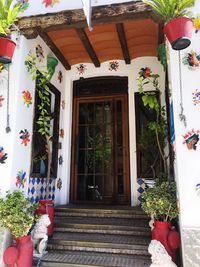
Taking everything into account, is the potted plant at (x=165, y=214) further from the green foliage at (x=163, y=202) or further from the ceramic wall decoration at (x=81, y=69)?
the ceramic wall decoration at (x=81, y=69)

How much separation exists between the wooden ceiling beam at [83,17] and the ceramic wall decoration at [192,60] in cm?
74

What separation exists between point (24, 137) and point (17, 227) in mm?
1118

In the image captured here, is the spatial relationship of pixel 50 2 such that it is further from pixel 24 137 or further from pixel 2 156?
pixel 2 156

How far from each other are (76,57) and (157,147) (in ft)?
7.34

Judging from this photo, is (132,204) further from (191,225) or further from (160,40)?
(160,40)

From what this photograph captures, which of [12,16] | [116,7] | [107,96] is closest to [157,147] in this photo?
[107,96]

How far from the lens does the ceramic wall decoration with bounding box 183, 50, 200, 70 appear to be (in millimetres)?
2609

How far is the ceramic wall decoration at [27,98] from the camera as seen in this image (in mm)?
3186

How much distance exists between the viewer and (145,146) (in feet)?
13.0

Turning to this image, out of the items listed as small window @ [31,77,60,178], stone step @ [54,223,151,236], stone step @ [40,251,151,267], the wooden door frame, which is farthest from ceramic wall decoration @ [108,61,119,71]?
stone step @ [40,251,151,267]

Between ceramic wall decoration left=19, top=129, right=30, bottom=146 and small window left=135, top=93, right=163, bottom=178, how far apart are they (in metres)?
1.83

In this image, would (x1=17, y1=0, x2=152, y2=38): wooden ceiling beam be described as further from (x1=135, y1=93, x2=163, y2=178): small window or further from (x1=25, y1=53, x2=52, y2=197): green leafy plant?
(x1=135, y1=93, x2=163, y2=178): small window

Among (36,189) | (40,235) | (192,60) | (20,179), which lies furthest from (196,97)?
(36,189)

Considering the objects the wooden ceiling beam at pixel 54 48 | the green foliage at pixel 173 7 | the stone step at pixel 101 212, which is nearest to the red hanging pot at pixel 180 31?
the green foliage at pixel 173 7
